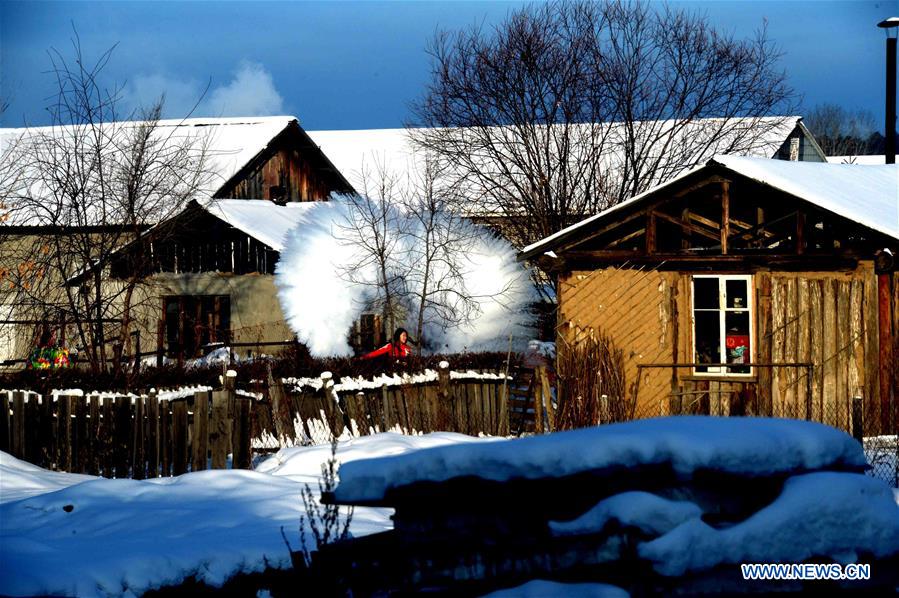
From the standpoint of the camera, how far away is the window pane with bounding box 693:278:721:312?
17.5m

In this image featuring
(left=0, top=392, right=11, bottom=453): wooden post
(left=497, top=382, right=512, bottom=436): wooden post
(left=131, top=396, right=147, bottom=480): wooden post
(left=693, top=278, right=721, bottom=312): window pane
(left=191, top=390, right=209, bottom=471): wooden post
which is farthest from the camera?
(left=693, top=278, right=721, bottom=312): window pane

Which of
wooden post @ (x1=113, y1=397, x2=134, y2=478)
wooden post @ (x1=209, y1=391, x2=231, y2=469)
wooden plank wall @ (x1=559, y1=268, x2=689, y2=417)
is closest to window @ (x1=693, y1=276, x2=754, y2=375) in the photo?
wooden plank wall @ (x1=559, y1=268, x2=689, y2=417)

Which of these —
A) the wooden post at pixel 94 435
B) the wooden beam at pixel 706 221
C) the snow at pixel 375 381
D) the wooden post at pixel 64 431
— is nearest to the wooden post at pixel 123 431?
the wooden post at pixel 94 435

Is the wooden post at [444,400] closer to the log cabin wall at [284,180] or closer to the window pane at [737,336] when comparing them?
the window pane at [737,336]

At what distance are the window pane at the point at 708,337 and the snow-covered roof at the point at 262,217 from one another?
12156 millimetres

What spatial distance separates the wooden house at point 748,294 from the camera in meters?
16.1

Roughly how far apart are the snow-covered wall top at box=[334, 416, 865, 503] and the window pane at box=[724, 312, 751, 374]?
12299 mm

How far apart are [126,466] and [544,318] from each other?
17171 millimetres

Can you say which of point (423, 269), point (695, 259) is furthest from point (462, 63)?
point (695, 259)

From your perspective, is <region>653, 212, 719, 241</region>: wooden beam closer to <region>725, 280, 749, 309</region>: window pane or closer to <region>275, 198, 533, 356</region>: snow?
<region>725, 280, 749, 309</region>: window pane

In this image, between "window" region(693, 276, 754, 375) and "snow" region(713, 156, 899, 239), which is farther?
"window" region(693, 276, 754, 375)

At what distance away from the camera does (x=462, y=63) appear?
3097 centimetres

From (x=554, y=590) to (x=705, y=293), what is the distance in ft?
43.6

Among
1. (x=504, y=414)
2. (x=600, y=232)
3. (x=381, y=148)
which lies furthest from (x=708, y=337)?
(x=381, y=148)
